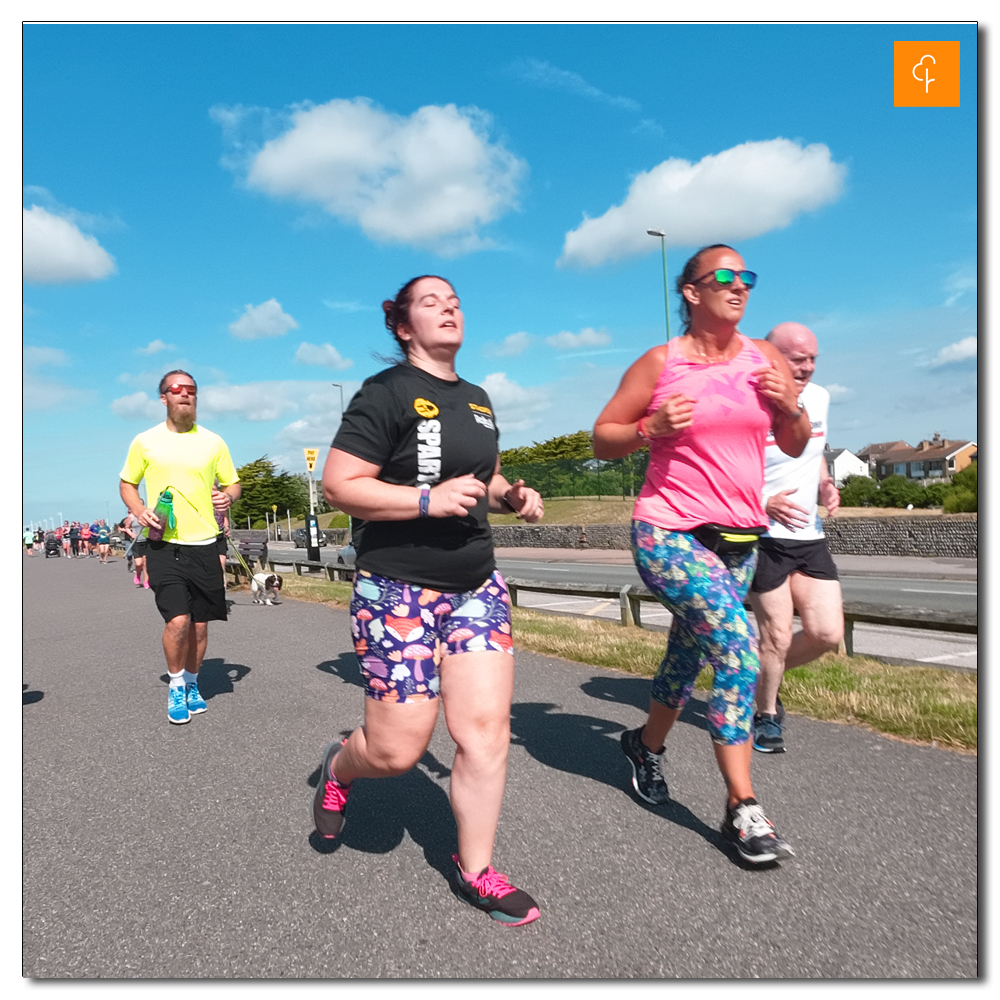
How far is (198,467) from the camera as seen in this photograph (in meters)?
5.30

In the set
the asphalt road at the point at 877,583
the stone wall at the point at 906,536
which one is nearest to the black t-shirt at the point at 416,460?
the asphalt road at the point at 877,583

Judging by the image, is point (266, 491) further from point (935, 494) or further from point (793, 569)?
point (793, 569)

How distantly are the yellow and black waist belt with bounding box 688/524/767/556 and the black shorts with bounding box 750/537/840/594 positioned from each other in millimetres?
1069

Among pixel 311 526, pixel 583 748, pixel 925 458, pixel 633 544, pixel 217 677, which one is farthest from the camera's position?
pixel 925 458

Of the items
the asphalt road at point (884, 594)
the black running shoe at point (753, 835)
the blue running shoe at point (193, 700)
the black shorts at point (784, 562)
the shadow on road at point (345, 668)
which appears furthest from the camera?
the asphalt road at point (884, 594)

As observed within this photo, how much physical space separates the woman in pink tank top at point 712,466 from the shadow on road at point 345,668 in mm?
3610

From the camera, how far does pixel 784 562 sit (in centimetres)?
416

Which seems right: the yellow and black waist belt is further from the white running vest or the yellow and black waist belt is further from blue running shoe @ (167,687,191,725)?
blue running shoe @ (167,687,191,725)

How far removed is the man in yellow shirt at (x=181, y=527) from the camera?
16.9 ft

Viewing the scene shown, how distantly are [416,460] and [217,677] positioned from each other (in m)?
4.76

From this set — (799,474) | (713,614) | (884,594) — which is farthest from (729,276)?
(884,594)

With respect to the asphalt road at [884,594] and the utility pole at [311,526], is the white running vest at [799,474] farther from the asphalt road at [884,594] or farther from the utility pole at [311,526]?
the utility pole at [311,526]

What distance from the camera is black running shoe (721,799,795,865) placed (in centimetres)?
275
